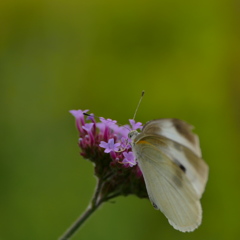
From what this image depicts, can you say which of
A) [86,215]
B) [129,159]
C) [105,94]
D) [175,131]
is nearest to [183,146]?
[175,131]

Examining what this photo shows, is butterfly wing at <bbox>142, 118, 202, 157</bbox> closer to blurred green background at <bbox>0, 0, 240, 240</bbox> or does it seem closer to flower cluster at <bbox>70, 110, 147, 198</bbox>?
flower cluster at <bbox>70, 110, 147, 198</bbox>

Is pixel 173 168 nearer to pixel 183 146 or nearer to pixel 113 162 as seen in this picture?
pixel 183 146

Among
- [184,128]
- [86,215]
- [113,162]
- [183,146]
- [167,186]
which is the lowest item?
[86,215]

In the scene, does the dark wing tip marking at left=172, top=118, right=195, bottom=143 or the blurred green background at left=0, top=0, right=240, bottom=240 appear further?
the blurred green background at left=0, top=0, right=240, bottom=240

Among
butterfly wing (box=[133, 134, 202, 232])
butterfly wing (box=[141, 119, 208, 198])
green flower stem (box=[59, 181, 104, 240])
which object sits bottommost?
green flower stem (box=[59, 181, 104, 240])

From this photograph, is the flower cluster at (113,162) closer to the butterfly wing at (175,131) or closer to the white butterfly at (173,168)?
the white butterfly at (173,168)

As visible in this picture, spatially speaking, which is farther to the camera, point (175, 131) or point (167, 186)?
point (167, 186)

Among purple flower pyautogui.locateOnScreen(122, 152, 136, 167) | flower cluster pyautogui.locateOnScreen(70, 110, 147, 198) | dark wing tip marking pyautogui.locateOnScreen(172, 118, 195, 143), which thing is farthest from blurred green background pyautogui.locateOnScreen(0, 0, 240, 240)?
dark wing tip marking pyautogui.locateOnScreen(172, 118, 195, 143)
